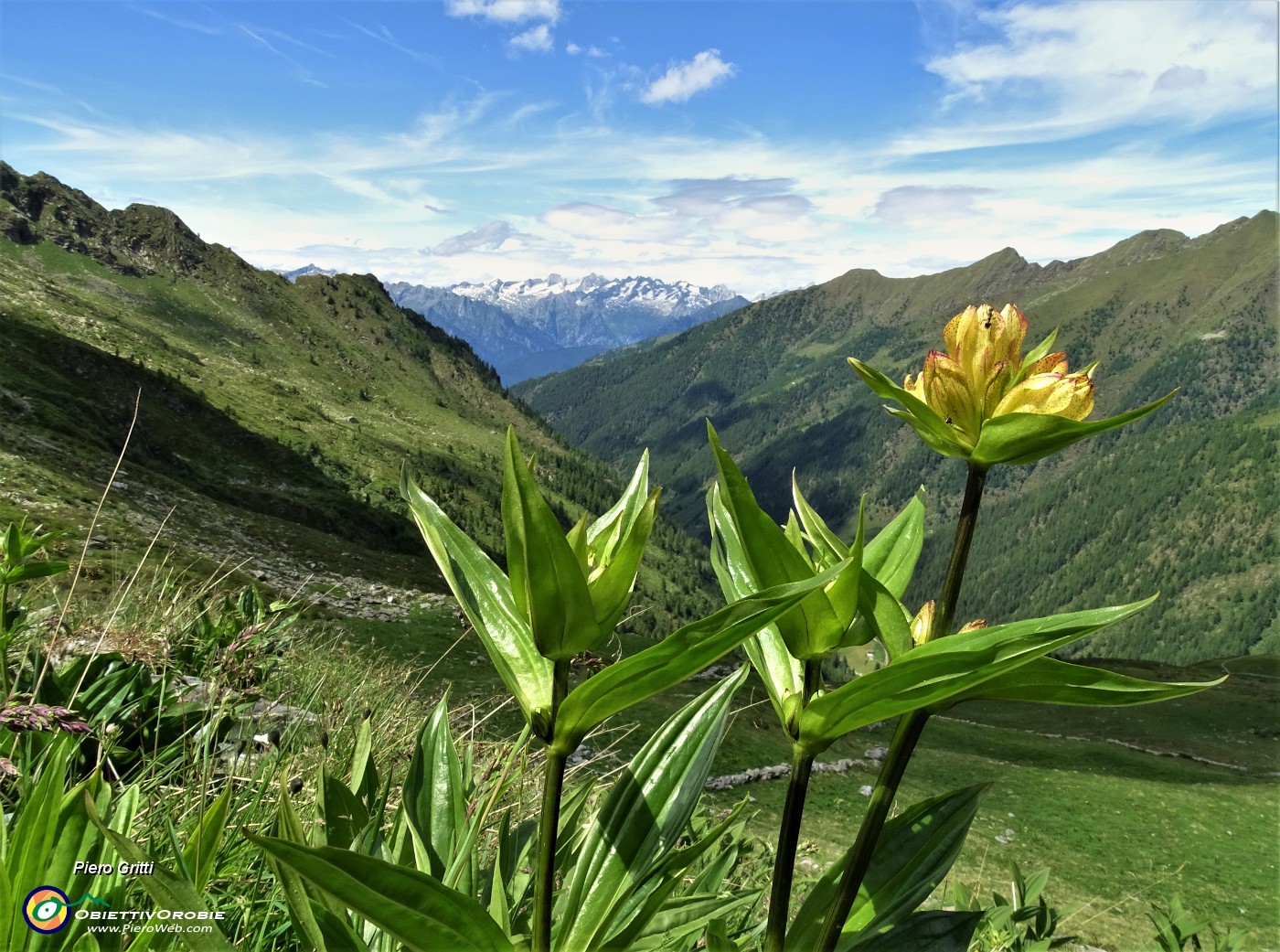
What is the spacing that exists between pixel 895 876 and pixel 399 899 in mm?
786

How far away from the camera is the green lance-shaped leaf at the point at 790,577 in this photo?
101 centimetres

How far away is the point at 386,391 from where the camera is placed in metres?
153

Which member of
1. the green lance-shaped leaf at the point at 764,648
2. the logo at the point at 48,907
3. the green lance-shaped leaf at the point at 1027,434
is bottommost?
the logo at the point at 48,907

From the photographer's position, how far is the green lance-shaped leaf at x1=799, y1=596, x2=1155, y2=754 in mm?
845

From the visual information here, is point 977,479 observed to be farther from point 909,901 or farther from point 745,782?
point 745,782

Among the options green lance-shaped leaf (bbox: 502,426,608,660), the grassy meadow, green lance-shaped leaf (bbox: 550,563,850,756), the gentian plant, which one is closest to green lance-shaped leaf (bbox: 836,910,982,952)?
the gentian plant

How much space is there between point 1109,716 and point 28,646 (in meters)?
60.5

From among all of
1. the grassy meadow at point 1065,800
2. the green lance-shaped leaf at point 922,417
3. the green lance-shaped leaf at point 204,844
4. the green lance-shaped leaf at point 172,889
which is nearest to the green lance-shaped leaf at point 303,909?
the green lance-shaped leaf at point 172,889

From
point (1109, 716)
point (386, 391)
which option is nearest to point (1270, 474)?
point (1109, 716)

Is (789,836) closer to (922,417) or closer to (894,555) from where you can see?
(894,555)

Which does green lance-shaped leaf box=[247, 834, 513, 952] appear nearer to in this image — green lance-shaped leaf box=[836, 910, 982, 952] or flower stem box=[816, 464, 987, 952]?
flower stem box=[816, 464, 987, 952]

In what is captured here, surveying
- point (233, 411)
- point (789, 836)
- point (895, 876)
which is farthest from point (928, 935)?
point (233, 411)

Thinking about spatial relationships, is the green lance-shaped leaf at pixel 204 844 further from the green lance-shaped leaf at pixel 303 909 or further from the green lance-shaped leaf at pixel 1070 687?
the green lance-shaped leaf at pixel 1070 687

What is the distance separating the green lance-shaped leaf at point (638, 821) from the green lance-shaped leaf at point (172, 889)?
577mm
